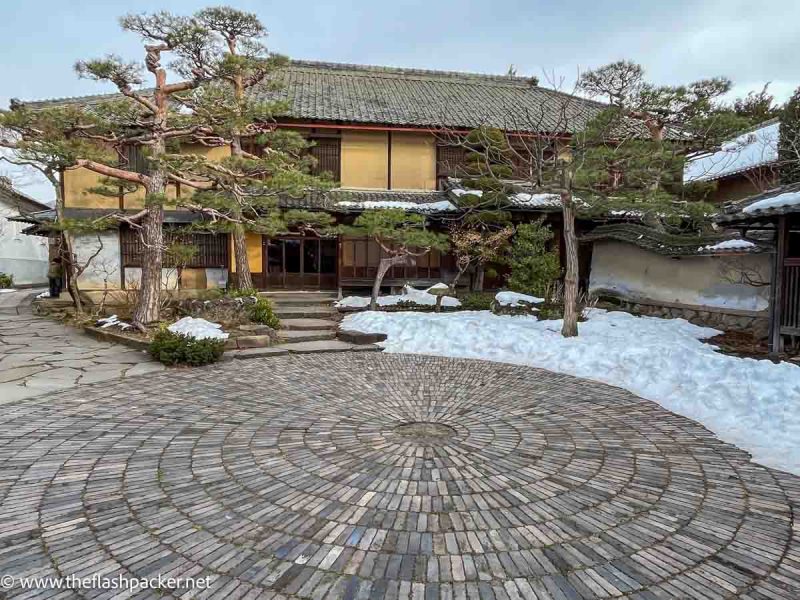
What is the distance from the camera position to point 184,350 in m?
6.45

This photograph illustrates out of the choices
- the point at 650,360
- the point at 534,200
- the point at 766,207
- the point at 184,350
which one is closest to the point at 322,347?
the point at 184,350

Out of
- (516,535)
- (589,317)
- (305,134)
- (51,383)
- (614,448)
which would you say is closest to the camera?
(516,535)

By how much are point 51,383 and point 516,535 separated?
567 centimetres

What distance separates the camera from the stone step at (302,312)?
10.2m

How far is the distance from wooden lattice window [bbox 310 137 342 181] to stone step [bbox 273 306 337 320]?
15.4 ft

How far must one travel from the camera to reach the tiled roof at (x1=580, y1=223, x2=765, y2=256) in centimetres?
836

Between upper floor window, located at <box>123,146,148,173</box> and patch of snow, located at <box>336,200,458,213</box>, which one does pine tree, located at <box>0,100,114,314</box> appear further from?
patch of snow, located at <box>336,200,458,213</box>

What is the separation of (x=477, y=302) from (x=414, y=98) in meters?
8.52

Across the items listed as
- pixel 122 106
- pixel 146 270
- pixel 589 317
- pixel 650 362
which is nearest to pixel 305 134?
pixel 122 106

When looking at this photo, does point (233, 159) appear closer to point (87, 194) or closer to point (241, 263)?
point (241, 263)

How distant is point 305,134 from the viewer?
13.3m

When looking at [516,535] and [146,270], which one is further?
[146,270]

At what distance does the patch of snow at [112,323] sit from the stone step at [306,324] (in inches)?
111

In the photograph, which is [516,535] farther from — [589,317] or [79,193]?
[79,193]
